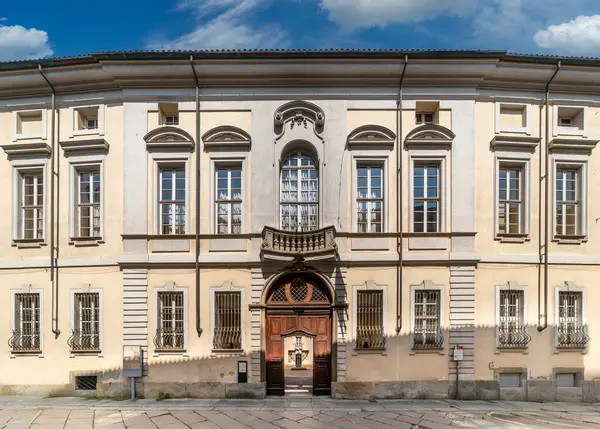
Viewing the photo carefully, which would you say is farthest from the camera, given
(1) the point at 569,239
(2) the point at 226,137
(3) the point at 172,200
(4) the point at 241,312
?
(1) the point at 569,239

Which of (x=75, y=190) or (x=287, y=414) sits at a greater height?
(x=75, y=190)

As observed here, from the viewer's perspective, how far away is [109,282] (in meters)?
15.4

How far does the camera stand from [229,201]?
15570 millimetres

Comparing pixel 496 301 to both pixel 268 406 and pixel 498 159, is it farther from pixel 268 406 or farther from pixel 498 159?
pixel 268 406

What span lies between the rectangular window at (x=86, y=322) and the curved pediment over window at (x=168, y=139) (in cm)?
604

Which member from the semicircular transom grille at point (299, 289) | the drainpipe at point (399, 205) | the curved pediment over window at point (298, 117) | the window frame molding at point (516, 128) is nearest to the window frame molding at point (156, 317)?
the semicircular transom grille at point (299, 289)

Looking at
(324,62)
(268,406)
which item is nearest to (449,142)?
(324,62)

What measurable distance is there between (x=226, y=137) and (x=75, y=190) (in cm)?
623

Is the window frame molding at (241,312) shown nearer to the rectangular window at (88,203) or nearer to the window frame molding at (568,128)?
the rectangular window at (88,203)

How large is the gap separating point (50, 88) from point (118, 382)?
11336 mm

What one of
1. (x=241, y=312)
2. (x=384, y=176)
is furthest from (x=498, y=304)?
(x=241, y=312)

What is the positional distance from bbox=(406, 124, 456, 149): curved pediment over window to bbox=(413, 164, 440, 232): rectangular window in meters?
0.82

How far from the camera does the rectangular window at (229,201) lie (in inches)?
612

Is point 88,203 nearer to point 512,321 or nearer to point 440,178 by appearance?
point 440,178
